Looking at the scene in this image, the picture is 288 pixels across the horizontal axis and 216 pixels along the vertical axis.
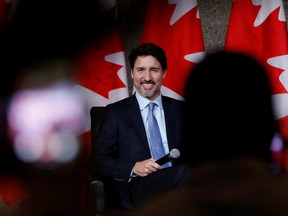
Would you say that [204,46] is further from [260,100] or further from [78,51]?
Answer: [260,100]

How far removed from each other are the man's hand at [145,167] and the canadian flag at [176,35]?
0.89 metres

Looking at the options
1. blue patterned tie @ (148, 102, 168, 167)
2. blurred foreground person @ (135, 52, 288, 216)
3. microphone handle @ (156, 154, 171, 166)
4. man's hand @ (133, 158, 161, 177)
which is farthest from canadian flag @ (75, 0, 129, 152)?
blurred foreground person @ (135, 52, 288, 216)

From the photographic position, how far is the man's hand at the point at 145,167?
1950mm

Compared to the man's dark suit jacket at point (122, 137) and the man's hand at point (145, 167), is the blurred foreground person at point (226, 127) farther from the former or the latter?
the man's dark suit jacket at point (122, 137)

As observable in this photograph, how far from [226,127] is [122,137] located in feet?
5.39

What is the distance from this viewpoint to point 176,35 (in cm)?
290

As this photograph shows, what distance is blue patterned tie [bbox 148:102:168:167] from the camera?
2.28 m

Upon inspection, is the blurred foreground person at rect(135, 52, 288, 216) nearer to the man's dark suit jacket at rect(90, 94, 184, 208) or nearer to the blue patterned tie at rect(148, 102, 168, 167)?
the man's dark suit jacket at rect(90, 94, 184, 208)

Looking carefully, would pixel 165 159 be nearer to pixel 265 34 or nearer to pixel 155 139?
pixel 155 139

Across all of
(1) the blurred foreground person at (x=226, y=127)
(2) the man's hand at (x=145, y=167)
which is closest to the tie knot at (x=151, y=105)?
(2) the man's hand at (x=145, y=167)

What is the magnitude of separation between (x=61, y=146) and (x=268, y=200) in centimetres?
256

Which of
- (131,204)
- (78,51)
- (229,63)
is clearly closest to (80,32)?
(78,51)

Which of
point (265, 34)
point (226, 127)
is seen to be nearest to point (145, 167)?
point (265, 34)

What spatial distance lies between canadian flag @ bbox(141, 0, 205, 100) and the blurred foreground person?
2.20m
